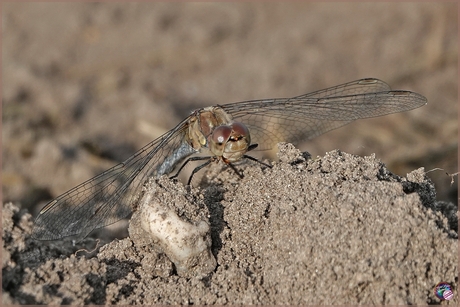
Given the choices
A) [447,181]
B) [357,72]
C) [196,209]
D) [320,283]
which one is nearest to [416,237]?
[320,283]

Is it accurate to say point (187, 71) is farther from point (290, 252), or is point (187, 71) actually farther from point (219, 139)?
point (290, 252)

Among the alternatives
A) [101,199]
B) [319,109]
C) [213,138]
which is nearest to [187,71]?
[319,109]

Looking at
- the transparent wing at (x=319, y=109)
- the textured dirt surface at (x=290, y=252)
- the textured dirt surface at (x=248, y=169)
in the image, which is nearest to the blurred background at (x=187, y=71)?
the textured dirt surface at (x=248, y=169)

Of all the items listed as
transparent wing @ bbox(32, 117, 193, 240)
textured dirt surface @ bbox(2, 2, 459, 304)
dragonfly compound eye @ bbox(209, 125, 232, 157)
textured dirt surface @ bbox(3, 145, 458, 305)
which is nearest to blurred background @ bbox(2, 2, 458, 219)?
textured dirt surface @ bbox(2, 2, 459, 304)

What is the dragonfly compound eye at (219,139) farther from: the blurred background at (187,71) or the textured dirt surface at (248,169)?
the blurred background at (187,71)

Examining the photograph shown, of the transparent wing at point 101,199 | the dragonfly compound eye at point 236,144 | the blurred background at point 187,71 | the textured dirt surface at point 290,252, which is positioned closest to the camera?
the textured dirt surface at point 290,252

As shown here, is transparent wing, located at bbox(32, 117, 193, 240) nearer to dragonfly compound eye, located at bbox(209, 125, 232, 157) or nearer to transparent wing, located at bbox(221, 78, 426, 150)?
dragonfly compound eye, located at bbox(209, 125, 232, 157)
